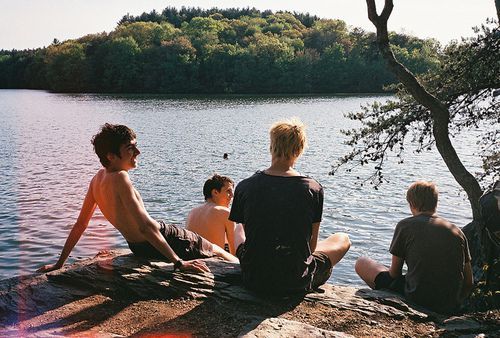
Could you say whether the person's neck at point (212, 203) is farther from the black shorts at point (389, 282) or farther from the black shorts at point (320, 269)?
the black shorts at point (389, 282)

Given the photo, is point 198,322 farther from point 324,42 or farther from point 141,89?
point 324,42

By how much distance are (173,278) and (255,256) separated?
81 cm

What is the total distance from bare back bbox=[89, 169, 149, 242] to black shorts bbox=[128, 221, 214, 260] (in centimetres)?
11

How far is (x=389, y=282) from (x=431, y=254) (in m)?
0.69

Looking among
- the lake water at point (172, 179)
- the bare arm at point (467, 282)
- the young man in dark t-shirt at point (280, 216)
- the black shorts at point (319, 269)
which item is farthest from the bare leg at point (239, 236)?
the lake water at point (172, 179)

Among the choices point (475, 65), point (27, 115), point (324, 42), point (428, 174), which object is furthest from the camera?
point (324, 42)

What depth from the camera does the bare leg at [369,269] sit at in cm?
539

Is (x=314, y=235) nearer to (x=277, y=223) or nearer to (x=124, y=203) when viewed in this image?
(x=277, y=223)

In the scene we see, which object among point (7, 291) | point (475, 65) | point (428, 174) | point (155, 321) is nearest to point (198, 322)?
point (155, 321)

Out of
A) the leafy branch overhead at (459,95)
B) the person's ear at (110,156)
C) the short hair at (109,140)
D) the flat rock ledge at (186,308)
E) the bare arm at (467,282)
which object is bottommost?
the flat rock ledge at (186,308)

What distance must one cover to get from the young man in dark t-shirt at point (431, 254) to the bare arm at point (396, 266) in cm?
10

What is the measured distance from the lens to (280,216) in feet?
13.9

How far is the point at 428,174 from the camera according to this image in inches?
774

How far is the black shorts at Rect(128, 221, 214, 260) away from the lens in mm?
5004
